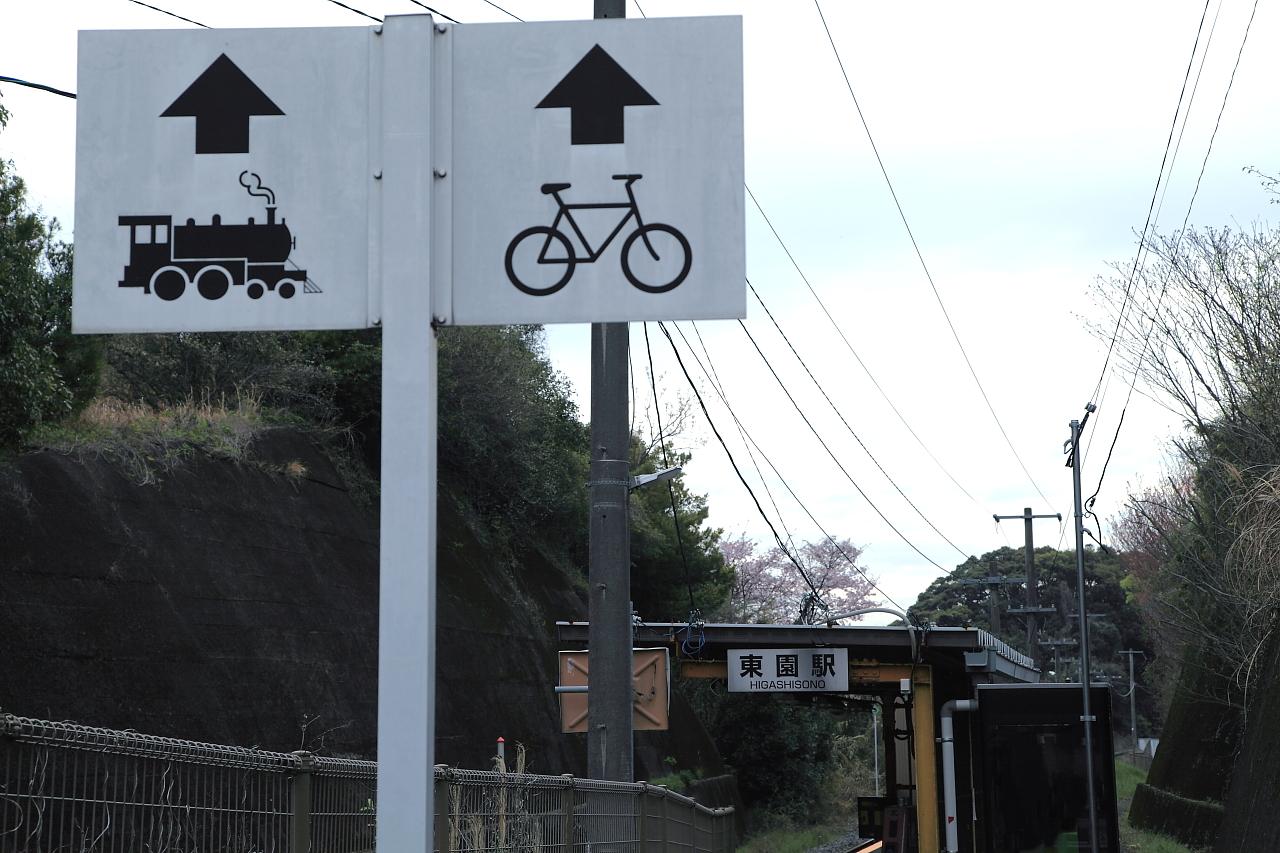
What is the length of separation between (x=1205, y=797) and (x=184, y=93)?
1204 inches

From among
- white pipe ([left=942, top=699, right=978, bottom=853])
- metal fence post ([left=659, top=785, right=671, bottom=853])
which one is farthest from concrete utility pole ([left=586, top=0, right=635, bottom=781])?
white pipe ([left=942, top=699, right=978, bottom=853])

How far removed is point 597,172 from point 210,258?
94 centimetres

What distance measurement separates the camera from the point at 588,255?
3205mm

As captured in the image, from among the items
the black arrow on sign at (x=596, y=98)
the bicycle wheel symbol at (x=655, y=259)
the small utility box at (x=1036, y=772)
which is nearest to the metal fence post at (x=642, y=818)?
the small utility box at (x=1036, y=772)

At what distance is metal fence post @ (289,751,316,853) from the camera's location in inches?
230

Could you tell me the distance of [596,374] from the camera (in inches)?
511

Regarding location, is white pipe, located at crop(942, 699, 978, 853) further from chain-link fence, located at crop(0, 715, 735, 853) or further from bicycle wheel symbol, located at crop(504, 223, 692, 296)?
bicycle wheel symbol, located at crop(504, 223, 692, 296)

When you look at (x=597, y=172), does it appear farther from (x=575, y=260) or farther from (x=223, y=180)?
(x=223, y=180)

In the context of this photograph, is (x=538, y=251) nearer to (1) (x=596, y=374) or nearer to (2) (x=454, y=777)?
(2) (x=454, y=777)

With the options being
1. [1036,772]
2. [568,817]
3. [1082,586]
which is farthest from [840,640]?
[568,817]

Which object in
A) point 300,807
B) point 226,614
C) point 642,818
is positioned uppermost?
point 226,614

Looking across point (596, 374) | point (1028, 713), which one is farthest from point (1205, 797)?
point (596, 374)

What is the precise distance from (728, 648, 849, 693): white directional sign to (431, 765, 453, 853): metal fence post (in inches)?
543

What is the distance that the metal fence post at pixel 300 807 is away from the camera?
585cm
